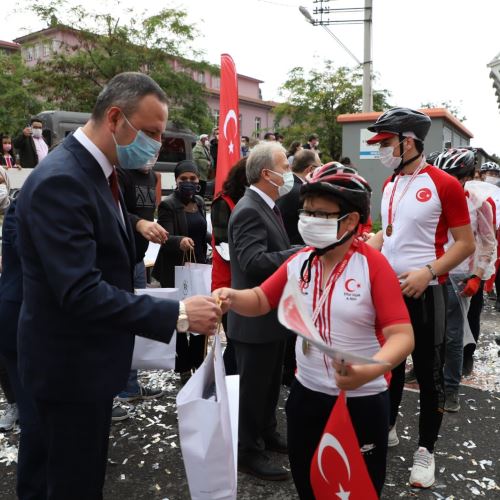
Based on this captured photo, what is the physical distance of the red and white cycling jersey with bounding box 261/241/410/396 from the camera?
1879 millimetres

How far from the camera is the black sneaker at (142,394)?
421 cm

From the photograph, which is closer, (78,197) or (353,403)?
(78,197)

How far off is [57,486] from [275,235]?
1714 millimetres

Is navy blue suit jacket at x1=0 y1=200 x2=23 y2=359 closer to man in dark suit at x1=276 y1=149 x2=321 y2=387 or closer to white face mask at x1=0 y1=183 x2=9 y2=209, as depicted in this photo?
white face mask at x1=0 y1=183 x2=9 y2=209

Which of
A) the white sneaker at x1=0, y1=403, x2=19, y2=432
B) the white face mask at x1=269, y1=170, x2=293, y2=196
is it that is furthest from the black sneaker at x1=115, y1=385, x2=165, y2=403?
the white face mask at x1=269, y1=170, x2=293, y2=196

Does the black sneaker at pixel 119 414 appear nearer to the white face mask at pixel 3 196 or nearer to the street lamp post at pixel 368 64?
the white face mask at pixel 3 196

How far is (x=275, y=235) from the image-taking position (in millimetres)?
3012

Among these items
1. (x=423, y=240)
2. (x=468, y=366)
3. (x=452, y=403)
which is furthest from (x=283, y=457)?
(x=468, y=366)

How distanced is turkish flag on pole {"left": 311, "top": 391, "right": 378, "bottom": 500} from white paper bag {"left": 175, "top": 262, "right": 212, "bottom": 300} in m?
2.33

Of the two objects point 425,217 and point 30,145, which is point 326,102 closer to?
point 30,145

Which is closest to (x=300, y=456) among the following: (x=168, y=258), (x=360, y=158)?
(x=168, y=258)

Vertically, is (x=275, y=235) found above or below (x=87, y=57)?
below

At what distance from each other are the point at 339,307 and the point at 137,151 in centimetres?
99

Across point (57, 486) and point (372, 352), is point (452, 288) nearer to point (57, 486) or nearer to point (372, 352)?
point (372, 352)
